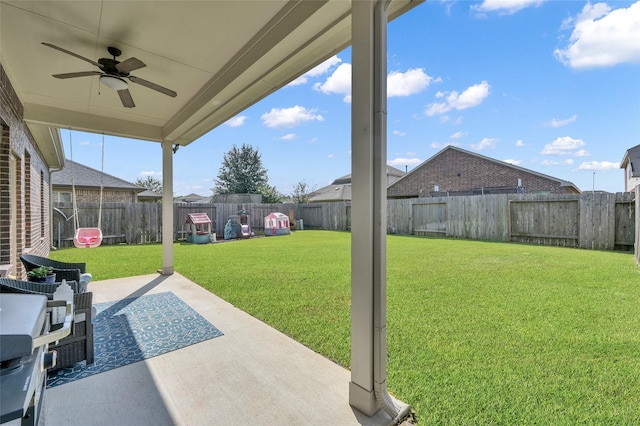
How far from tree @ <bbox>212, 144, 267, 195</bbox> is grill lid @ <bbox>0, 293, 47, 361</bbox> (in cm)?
3220

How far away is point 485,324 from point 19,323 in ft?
11.6

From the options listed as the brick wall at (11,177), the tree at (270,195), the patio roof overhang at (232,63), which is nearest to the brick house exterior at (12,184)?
the brick wall at (11,177)

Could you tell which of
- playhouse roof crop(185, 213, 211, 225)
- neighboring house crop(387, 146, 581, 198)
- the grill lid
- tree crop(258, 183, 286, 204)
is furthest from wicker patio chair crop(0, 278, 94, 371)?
tree crop(258, 183, 286, 204)

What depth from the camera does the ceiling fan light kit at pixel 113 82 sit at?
305 cm

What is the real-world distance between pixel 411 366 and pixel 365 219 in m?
1.35

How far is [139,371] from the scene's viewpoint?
240 centimetres

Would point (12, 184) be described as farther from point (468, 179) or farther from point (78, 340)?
point (468, 179)

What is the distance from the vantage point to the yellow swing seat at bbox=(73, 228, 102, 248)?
516cm

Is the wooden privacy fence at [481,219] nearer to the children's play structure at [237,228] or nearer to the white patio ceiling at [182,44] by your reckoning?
the children's play structure at [237,228]

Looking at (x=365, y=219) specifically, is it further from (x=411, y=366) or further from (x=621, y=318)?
(x=621, y=318)

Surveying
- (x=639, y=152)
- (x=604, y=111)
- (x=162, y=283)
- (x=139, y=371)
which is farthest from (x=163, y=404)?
(x=639, y=152)

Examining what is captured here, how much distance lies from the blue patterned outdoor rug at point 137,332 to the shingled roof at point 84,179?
1349 centimetres

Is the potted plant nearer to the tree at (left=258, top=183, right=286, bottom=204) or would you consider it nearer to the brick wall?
the brick wall

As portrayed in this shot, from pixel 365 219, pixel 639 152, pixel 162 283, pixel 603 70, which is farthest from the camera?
pixel 639 152
